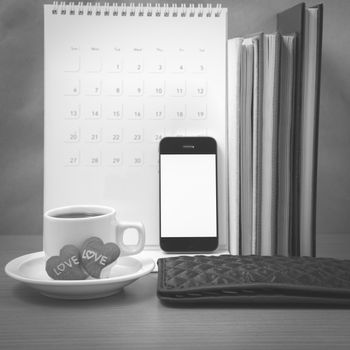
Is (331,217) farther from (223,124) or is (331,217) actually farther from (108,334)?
(108,334)

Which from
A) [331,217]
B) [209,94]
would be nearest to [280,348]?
[209,94]

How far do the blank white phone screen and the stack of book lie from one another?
0.14 feet

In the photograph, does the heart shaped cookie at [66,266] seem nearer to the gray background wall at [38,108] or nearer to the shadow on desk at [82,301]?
the shadow on desk at [82,301]

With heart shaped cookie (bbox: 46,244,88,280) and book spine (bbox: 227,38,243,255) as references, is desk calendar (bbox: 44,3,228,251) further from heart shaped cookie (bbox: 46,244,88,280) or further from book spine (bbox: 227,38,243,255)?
heart shaped cookie (bbox: 46,244,88,280)

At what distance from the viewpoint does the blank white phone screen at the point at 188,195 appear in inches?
31.4

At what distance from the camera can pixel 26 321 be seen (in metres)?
0.54

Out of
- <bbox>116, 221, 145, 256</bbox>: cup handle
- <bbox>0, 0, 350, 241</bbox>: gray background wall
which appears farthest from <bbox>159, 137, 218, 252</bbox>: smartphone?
<bbox>0, 0, 350, 241</bbox>: gray background wall

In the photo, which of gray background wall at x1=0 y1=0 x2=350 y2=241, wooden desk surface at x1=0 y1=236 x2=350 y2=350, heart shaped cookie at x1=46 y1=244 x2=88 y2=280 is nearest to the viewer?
wooden desk surface at x1=0 y1=236 x2=350 y2=350

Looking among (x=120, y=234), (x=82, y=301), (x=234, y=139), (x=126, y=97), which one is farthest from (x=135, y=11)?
(x=82, y=301)

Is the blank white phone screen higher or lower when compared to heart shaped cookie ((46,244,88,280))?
higher

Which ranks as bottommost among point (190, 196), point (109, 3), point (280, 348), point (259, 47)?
point (280, 348)

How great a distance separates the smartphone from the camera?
2.61ft

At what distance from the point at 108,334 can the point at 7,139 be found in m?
0.56

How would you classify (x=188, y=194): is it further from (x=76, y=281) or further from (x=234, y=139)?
(x=76, y=281)
